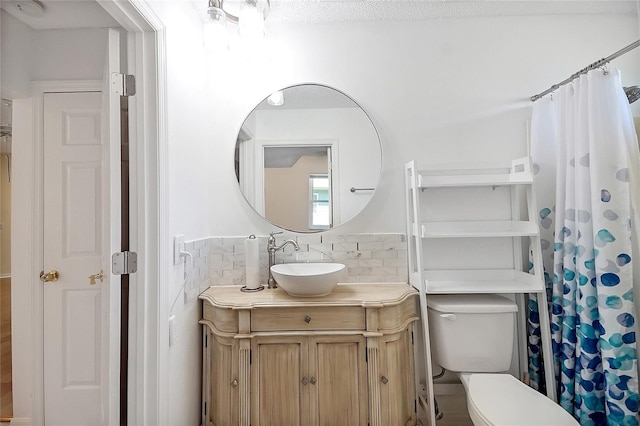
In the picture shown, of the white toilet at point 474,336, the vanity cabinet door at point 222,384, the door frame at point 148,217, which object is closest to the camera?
the door frame at point 148,217

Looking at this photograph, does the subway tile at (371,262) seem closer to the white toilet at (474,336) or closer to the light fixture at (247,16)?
the white toilet at (474,336)

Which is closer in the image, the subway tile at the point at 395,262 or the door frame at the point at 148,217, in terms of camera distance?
the door frame at the point at 148,217

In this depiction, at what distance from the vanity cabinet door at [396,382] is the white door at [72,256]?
1.70 meters

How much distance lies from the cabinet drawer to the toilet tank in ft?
1.66

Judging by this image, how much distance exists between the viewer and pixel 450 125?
1.85m

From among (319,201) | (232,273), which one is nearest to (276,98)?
(319,201)

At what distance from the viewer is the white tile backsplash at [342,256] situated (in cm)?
180

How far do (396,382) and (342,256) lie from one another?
728mm

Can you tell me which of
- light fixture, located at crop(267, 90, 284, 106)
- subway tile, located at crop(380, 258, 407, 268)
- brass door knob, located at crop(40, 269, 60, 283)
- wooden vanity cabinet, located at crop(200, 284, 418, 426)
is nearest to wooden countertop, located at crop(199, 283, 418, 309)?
wooden vanity cabinet, located at crop(200, 284, 418, 426)

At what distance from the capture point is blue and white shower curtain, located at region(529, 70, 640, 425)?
132 centimetres

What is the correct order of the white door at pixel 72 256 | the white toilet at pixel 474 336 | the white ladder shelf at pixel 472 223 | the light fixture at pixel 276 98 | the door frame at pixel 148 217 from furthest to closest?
the light fixture at pixel 276 98, the white door at pixel 72 256, the white ladder shelf at pixel 472 223, the white toilet at pixel 474 336, the door frame at pixel 148 217

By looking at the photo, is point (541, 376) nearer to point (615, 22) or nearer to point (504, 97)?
point (504, 97)

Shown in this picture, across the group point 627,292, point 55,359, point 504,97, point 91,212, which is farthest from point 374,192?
point 55,359

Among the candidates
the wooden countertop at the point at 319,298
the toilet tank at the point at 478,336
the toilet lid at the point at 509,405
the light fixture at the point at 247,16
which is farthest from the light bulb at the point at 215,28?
the toilet lid at the point at 509,405
